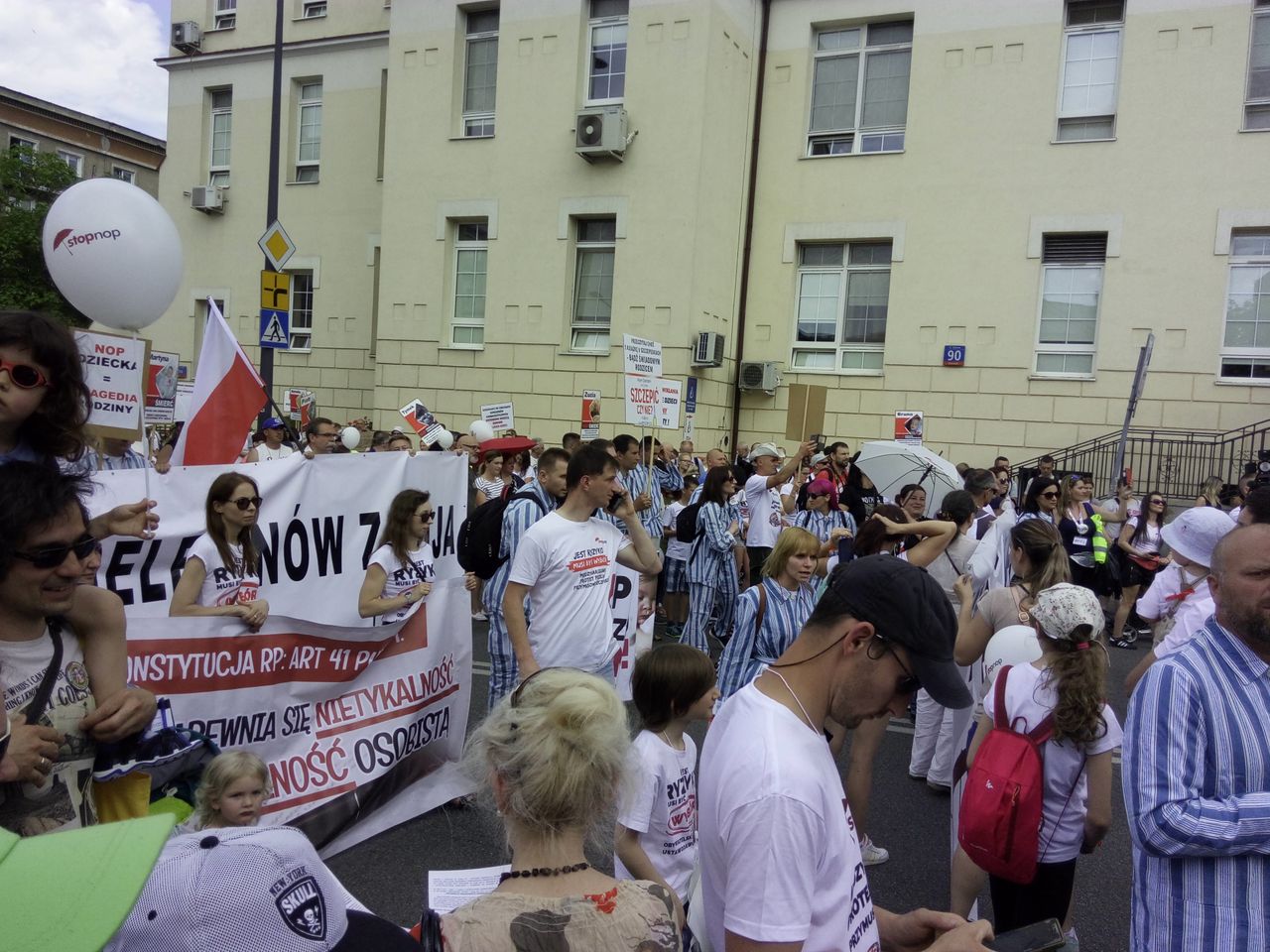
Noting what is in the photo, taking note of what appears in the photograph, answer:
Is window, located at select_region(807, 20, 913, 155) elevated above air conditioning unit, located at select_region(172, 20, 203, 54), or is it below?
below

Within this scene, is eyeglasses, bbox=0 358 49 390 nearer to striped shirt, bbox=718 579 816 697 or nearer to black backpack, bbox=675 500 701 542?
striped shirt, bbox=718 579 816 697

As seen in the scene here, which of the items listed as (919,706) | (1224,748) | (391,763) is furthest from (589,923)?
(919,706)

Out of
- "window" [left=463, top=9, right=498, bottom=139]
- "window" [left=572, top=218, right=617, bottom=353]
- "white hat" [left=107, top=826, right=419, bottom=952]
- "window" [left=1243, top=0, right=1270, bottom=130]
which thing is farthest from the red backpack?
"window" [left=463, top=9, right=498, bottom=139]

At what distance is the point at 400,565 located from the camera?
193 inches

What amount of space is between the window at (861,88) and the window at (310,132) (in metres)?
11.5

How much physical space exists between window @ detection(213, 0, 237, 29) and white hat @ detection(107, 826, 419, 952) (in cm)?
2538

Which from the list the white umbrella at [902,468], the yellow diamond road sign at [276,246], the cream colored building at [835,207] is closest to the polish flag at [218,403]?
the yellow diamond road sign at [276,246]

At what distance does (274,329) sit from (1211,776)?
10.3 m

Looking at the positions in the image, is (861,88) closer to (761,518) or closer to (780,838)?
(761,518)

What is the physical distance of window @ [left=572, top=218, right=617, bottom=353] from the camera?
18172 mm

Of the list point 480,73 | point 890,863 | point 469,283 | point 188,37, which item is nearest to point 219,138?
point 188,37

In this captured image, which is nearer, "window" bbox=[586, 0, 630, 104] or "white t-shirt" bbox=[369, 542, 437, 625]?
"white t-shirt" bbox=[369, 542, 437, 625]

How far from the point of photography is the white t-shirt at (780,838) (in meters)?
1.60

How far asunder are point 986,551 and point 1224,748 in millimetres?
3705
